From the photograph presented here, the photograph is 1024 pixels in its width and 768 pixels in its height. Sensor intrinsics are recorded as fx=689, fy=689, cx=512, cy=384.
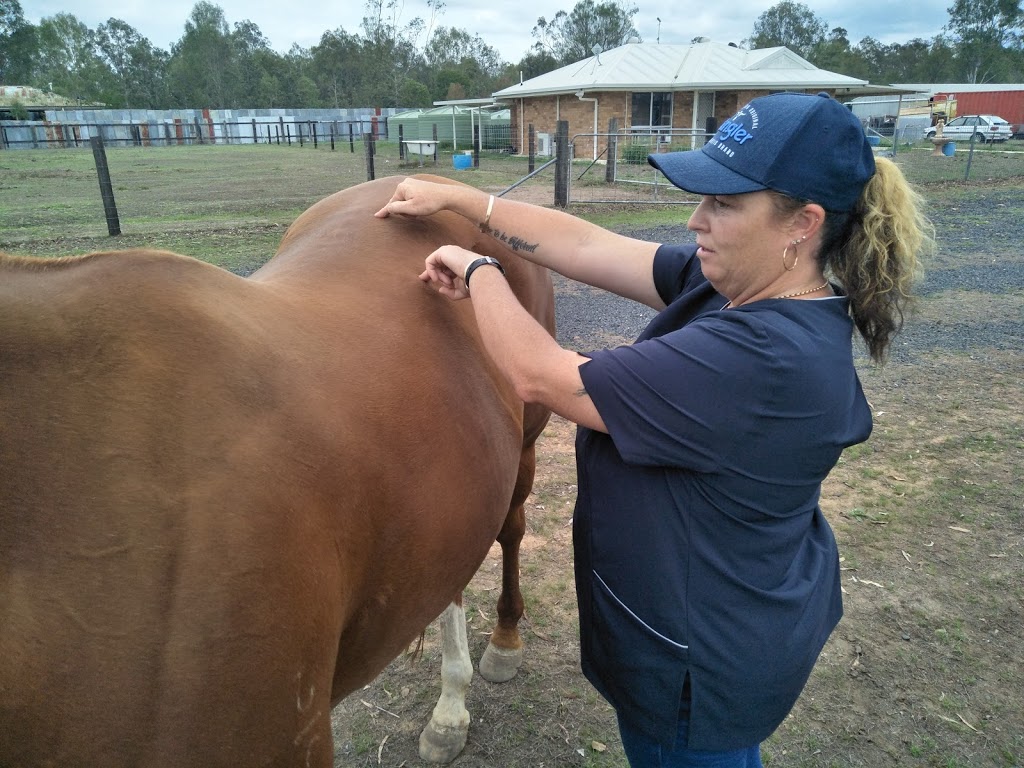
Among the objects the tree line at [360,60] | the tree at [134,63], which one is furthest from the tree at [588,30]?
the tree at [134,63]

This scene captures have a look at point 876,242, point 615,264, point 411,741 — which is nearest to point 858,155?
point 876,242

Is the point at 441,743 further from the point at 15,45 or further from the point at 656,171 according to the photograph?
the point at 15,45

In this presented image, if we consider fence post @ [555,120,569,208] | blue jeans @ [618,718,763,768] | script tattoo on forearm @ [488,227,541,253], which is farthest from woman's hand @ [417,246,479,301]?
fence post @ [555,120,569,208]

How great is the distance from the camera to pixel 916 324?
23.6 feet

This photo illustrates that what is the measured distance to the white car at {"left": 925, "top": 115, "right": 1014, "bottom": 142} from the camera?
3391 cm

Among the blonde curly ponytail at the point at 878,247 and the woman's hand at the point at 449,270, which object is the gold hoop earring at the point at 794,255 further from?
the woman's hand at the point at 449,270

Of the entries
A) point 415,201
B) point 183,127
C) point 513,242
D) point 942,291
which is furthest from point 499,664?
point 183,127

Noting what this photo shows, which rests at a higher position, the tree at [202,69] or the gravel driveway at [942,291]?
the tree at [202,69]

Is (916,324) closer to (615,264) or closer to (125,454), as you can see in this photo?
(615,264)

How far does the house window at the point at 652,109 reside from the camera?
3128 centimetres

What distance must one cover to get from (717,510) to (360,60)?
82.9m

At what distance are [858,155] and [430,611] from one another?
145cm

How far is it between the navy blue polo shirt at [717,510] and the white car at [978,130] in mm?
39518

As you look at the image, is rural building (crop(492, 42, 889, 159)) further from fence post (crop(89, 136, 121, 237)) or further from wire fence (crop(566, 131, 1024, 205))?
fence post (crop(89, 136, 121, 237))
